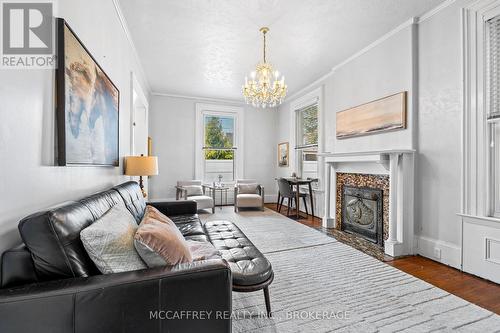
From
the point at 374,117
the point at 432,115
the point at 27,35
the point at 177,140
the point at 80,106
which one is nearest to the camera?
the point at 27,35

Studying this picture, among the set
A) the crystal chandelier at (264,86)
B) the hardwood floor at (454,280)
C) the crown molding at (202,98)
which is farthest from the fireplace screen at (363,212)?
the crown molding at (202,98)

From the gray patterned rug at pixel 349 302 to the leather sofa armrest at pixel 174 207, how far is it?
1.23 m

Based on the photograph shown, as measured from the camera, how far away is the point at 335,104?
4438 millimetres

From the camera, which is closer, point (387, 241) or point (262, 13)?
point (262, 13)

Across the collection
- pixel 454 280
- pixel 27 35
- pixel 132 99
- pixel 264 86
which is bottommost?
pixel 454 280

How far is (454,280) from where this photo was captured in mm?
2328

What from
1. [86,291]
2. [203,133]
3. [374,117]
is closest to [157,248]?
[86,291]

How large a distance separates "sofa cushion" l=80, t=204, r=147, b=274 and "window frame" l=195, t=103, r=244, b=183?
202 inches

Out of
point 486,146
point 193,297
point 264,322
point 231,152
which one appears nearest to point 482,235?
point 486,146

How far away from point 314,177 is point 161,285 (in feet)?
15.5

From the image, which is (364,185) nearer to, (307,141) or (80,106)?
(307,141)

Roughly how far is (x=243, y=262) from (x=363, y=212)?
2.68 m

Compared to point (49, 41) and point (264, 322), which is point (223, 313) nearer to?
point (264, 322)

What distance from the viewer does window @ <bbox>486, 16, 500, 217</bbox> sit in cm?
233
